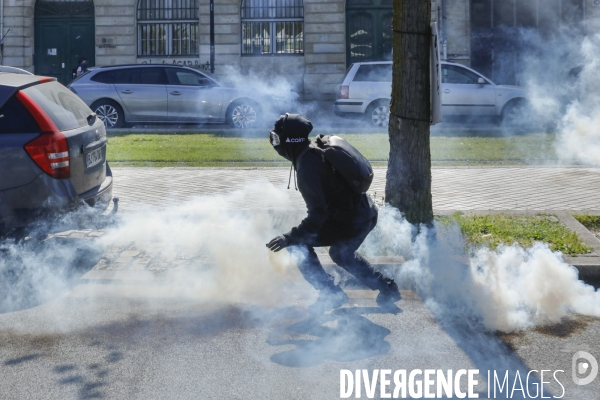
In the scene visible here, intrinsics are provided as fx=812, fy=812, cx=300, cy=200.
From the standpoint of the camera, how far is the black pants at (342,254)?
199 inches

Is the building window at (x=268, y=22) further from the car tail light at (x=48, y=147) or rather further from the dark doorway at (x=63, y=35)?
the car tail light at (x=48, y=147)

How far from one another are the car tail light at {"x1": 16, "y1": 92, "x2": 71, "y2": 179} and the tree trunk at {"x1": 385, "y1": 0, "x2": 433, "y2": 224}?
8.86ft

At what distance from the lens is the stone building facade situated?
2392 cm

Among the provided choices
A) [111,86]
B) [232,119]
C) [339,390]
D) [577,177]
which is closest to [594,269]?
[339,390]

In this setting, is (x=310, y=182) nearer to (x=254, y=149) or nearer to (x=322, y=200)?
(x=322, y=200)

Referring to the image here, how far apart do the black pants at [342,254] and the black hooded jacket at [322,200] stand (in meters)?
0.04

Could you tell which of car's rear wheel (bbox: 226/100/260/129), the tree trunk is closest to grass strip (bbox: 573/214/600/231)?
the tree trunk

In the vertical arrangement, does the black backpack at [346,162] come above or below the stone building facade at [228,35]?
below

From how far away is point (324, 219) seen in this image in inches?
187

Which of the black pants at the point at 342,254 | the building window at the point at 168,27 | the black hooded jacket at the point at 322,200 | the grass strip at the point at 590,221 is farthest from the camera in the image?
the building window at the point at 168,27

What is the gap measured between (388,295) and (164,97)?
12.6 metres

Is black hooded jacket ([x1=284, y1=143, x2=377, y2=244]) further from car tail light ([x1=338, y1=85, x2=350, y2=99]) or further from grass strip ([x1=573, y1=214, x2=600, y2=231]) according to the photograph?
car tail light ([x1=338, y1=85, x2=350, y2=99])

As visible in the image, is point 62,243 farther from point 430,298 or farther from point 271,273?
point 430,298

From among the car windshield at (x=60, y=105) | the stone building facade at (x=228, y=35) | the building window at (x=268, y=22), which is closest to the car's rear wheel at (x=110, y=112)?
the stone building facade at (x=228, y=35)
